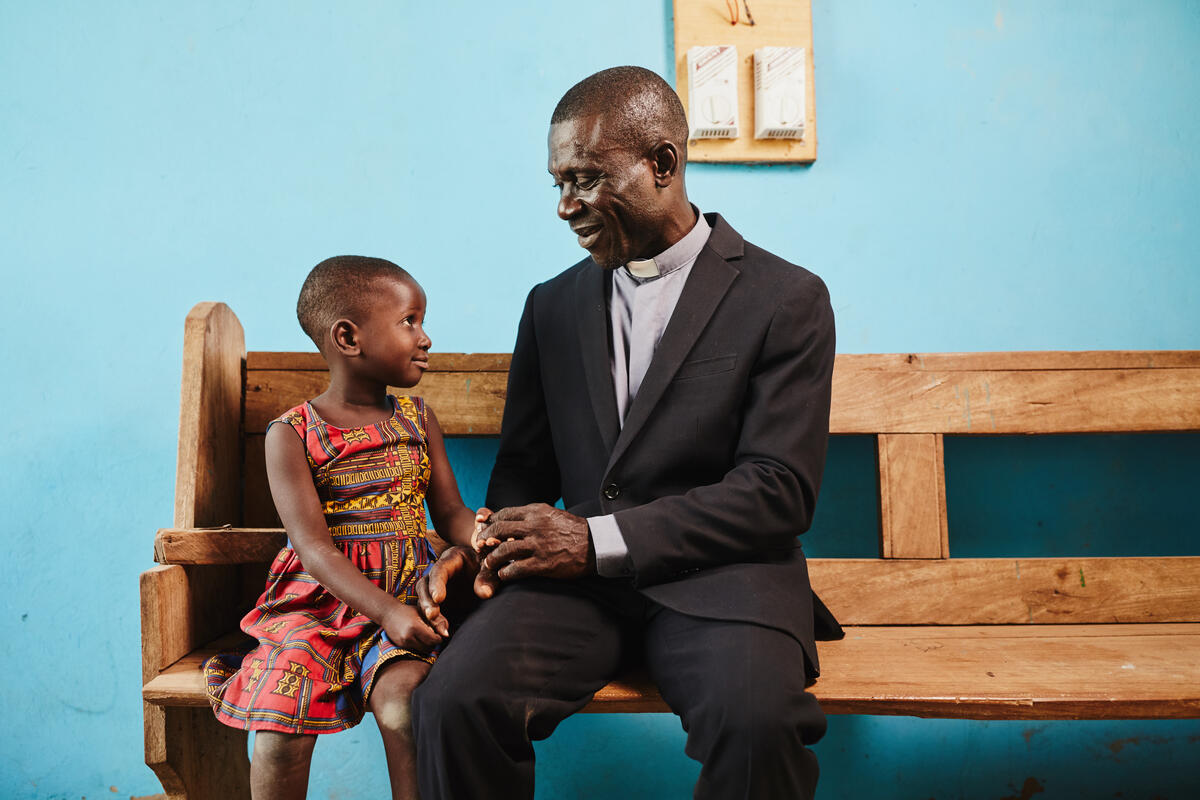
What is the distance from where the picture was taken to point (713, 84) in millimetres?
2102

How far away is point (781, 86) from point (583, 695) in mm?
1611

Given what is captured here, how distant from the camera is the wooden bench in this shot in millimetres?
1602

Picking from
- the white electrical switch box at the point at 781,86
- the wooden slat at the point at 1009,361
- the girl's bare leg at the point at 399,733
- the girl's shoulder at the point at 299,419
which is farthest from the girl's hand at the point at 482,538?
the white electrical switch box at the point at 781,86

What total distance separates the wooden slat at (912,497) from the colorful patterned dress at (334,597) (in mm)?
1071

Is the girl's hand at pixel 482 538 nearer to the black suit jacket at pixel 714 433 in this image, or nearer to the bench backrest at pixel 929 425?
the black suit jacket at pixel 714 433

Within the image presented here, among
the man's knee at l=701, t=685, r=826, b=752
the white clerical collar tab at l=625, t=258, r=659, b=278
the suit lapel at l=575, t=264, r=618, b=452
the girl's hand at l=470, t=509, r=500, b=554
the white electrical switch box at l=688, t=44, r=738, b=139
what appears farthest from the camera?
the white electrical switch box at l=688, t=44, r=738, b=139

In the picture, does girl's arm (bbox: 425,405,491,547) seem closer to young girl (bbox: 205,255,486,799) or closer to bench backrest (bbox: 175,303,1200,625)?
young girl (bbox: 205,255,486,799)

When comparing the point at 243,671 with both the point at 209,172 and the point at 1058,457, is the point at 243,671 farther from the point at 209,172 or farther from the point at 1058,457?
the point at 1058,457

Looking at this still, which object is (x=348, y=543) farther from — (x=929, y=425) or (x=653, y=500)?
(x=929, y=425)

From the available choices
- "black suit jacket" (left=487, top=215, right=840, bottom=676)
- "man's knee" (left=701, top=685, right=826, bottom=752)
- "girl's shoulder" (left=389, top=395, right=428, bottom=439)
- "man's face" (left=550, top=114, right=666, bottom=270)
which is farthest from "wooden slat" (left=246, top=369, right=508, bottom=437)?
"man's knee" (left=701, top=685, right=826, bottom=752)

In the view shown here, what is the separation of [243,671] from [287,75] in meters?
1.59

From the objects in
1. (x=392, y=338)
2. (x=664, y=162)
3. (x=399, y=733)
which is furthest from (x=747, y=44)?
(x=399, y=733)

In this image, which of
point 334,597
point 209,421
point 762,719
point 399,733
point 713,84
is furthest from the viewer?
point 713,84

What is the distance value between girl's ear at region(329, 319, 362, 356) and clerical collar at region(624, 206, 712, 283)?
23.1 inches
